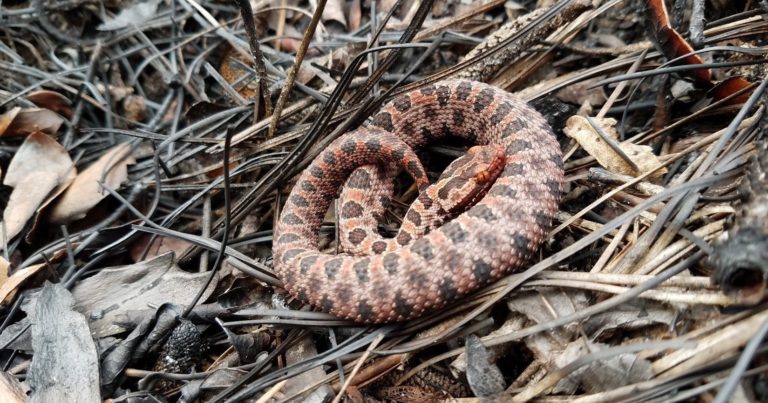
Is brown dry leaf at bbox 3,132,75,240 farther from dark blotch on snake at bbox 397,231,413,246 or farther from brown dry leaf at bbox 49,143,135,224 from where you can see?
dark blotch on snake at bbox 397,231,413,246

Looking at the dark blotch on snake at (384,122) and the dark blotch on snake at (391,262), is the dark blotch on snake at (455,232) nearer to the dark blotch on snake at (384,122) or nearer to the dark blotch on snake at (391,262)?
the dark blotch on snake at (391,262)

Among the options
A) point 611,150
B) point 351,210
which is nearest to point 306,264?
point 351,210

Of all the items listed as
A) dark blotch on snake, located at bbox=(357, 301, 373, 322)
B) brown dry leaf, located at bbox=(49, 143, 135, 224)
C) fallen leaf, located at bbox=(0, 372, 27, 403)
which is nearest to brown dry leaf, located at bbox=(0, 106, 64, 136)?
brown dry leaf, located at bbox=(49, 143, 135, 224)

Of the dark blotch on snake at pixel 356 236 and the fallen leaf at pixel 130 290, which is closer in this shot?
the fallen leaf at pixel 130 290

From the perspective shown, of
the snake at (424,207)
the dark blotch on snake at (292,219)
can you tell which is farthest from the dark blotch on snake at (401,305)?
the dark blotch on snake at (292,219)

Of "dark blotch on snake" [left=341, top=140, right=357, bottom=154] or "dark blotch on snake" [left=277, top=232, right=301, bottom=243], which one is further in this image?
"dark blotch on snake" [left=341, top=140, right=357, bottom=154]

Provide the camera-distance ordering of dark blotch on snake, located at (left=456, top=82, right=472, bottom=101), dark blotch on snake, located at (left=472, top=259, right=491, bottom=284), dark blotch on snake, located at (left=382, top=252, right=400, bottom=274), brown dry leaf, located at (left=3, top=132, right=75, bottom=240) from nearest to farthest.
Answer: dark blotch on snake, located at (left=472, top=259, right=491, bottom=284) < dark blotch on snake, located at (left=382, top=252, right=400, bottom=274) < dark blotch on snake, located at (left=456, top=82, right=472, bottom=101) < brown dry leaf, located at (left=3, top=132, right=75, bottom=240)

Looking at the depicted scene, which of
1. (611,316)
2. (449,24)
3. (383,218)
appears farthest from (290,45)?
(611,316)
